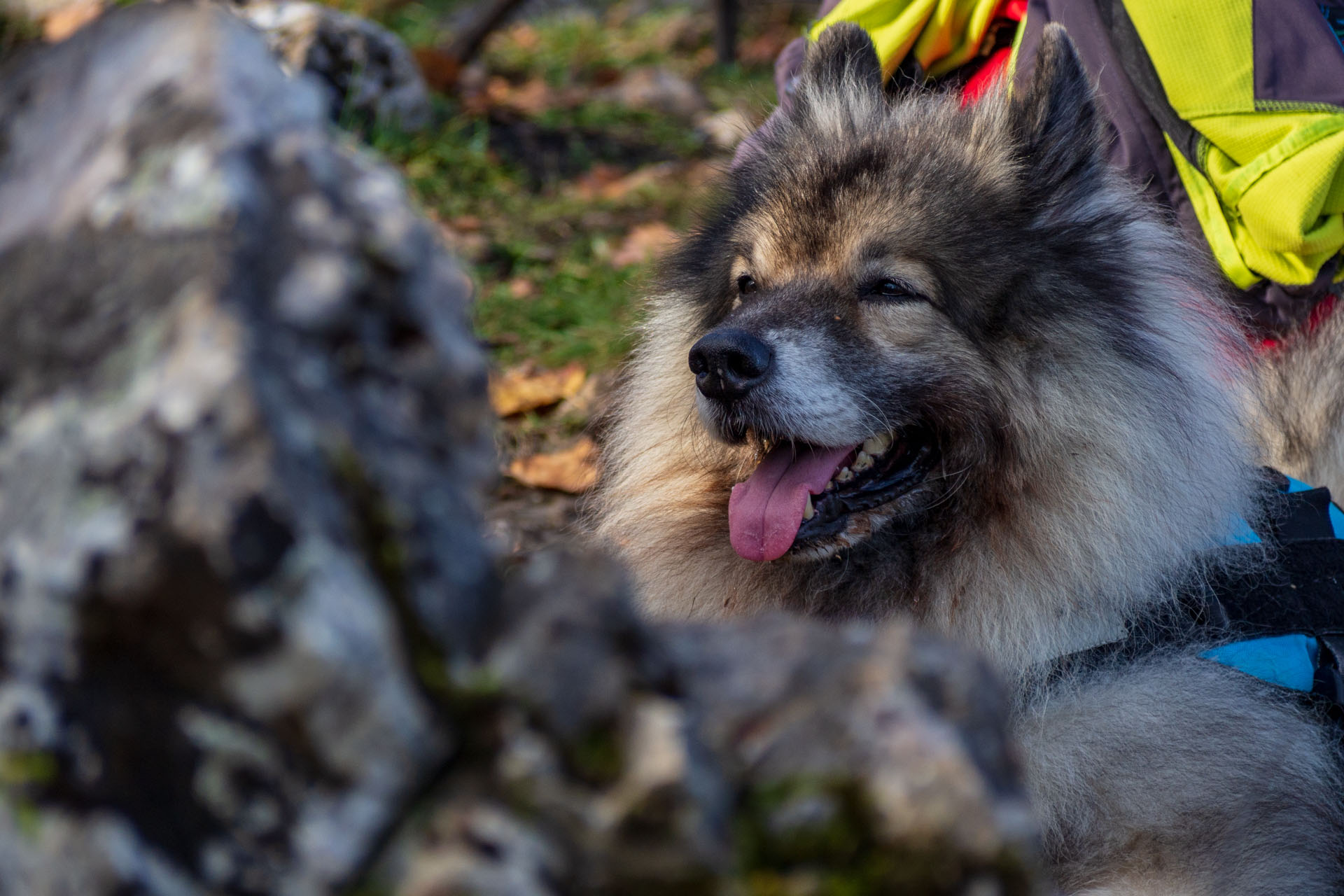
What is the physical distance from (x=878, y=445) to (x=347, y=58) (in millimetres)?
5453

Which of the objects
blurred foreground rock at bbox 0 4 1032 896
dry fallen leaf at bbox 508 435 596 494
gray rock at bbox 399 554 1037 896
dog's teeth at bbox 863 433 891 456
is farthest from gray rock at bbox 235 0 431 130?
gray rock at bbox 399 554 1037 896

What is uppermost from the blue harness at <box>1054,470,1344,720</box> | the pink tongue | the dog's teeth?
the dog's teeth

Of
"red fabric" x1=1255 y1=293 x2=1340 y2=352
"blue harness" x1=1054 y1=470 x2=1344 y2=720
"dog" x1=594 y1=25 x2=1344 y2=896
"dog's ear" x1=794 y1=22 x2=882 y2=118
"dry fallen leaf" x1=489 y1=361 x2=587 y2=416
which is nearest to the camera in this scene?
"dog" x1=594 y1=25 x2=1344 y2=896

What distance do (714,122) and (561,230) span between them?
95.1 inches

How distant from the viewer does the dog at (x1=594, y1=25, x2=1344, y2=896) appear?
2.50 meters

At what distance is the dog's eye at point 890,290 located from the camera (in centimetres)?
280

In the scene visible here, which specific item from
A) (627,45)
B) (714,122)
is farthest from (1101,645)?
(627,45)

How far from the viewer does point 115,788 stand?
906 millimetres

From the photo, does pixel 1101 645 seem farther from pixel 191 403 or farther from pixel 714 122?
pixel 714 122

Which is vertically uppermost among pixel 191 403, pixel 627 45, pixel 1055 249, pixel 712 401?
pixel 191 403

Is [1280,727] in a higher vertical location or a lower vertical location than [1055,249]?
lower

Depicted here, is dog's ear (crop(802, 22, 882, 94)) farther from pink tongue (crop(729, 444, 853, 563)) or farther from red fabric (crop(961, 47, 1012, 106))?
pink tongue (crop(729, 444, 853, 563))

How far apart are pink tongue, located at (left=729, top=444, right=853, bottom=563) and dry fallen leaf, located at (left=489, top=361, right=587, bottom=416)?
87.3 inches

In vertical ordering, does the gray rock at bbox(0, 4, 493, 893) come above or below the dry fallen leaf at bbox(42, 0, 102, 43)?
above
